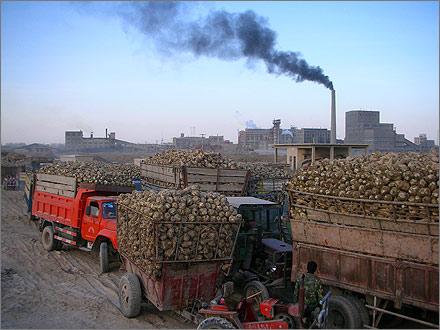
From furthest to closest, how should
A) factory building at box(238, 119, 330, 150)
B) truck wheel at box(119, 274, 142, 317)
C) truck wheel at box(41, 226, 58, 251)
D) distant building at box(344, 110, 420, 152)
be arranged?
1. factory building at box(238, 119, 330, 150)
2. distant building at box(344, 110, 420, 152)
3. truck wheel at box(41, 226, 58, 251)
4. truck wheel at box(119, 274, 142, 317)

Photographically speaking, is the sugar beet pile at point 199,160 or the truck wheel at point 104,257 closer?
the truck wheel at point 104,257

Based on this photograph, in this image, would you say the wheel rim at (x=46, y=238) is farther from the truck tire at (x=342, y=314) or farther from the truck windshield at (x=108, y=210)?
the truck tire at (x=342, y=314)

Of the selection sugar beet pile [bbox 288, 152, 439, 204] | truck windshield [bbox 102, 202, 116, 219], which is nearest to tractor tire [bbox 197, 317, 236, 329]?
sugar beet pile [bbox 288, 152, 439, 204]

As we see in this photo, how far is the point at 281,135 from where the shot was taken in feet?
209

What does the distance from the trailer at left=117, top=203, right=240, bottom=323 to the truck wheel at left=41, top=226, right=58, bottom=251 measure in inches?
234

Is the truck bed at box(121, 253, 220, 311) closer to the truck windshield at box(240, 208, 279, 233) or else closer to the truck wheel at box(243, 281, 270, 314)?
the truck wheel at box(243, 281, 270, 314)

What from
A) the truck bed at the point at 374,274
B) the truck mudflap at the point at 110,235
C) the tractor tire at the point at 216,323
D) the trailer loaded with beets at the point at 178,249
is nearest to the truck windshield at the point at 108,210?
the truck mudflap at the point at 110,235

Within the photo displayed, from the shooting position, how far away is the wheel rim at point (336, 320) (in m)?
6.38

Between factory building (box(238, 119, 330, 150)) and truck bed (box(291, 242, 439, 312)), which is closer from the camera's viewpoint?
truck bed (box(291, 242, 439, 312))

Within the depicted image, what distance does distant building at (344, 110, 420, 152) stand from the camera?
4056cm

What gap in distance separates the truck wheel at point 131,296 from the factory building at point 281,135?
3384cm

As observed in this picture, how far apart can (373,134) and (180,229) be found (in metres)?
40.7

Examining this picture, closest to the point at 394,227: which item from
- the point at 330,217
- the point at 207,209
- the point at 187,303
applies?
the point at 330,217

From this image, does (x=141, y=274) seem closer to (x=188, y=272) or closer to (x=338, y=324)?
(x=188, y=272)
